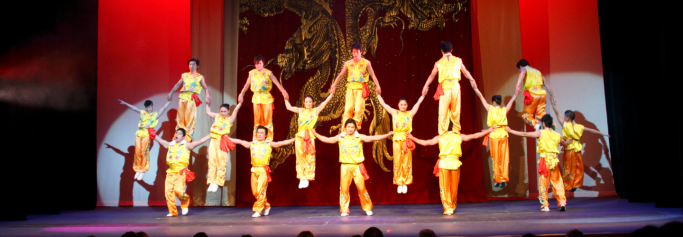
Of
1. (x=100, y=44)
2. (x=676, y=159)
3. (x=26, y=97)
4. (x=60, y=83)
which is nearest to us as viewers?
(x=676, y=159)

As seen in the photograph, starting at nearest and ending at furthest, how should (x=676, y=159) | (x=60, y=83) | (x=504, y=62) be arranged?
(x=676, y=159)
(x=60, y=83)
(x=504, y=62)

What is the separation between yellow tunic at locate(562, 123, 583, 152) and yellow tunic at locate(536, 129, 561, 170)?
2.90 feet

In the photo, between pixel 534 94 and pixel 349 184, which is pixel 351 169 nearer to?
pixel 349 184

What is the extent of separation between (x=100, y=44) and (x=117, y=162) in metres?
1.95

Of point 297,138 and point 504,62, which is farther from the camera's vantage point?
point 504,62

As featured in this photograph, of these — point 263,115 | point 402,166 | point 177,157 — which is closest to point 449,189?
point 402,166

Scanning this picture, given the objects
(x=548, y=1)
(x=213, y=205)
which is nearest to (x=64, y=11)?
(x=213, y=205)

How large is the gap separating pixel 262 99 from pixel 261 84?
20 cm

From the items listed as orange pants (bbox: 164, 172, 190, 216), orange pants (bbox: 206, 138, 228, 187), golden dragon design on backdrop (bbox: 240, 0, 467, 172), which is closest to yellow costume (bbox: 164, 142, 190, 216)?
orange pants (bbox: 164, 172, 190, 216)

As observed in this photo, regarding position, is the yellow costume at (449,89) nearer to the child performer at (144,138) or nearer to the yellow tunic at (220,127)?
the yellow tunic at (220,127)

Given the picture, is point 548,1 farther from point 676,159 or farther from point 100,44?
point 100,44

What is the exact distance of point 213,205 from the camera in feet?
23.1

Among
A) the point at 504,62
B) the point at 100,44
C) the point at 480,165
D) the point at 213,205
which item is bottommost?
the point at 213,205

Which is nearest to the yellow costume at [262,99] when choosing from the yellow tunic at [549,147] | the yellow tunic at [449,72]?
the yellow tunic at [449,72]
